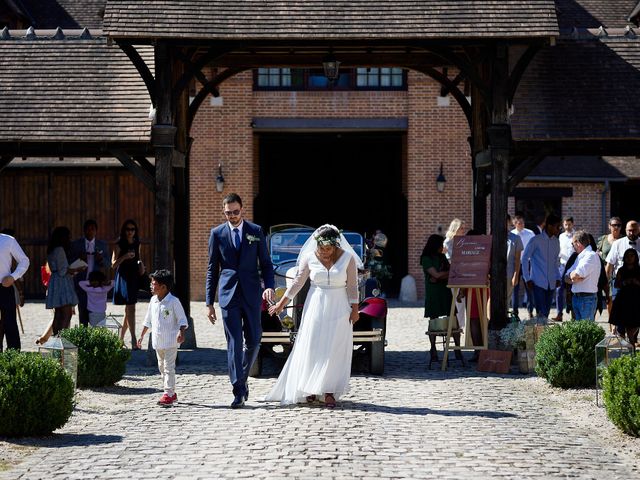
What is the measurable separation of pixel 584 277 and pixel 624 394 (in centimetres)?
664

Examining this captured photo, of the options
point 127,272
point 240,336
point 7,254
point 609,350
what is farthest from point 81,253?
point 609,350

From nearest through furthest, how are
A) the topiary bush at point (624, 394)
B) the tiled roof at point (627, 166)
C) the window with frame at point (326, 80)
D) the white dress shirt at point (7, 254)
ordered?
1. the topiary bush at point (624, 394)
2. the white dress shirt at point (7, 254)
3. the window with frame at point (326, 80)
4. the tiled roof at point (627, 166)

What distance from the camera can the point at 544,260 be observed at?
20.5m

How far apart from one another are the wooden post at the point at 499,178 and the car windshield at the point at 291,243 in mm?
1873

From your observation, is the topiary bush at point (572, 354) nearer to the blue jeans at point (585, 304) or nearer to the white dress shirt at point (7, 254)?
the blue jeans at point (585, 304)

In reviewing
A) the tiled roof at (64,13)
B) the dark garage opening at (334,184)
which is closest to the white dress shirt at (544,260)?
the dark garage opening at (334,184)

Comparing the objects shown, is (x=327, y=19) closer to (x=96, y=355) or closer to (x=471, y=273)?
(x=471, y=273)

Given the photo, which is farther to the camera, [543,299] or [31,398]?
[543,299]

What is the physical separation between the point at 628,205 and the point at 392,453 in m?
25.1

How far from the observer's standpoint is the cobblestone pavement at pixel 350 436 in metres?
9.33

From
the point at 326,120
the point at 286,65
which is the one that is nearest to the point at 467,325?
the point at 286,65

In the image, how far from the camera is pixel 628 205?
33.7m

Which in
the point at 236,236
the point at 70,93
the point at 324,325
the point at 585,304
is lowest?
the point at 324,325

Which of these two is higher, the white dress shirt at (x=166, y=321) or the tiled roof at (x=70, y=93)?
the tiled roof at (x=70, y=93)
